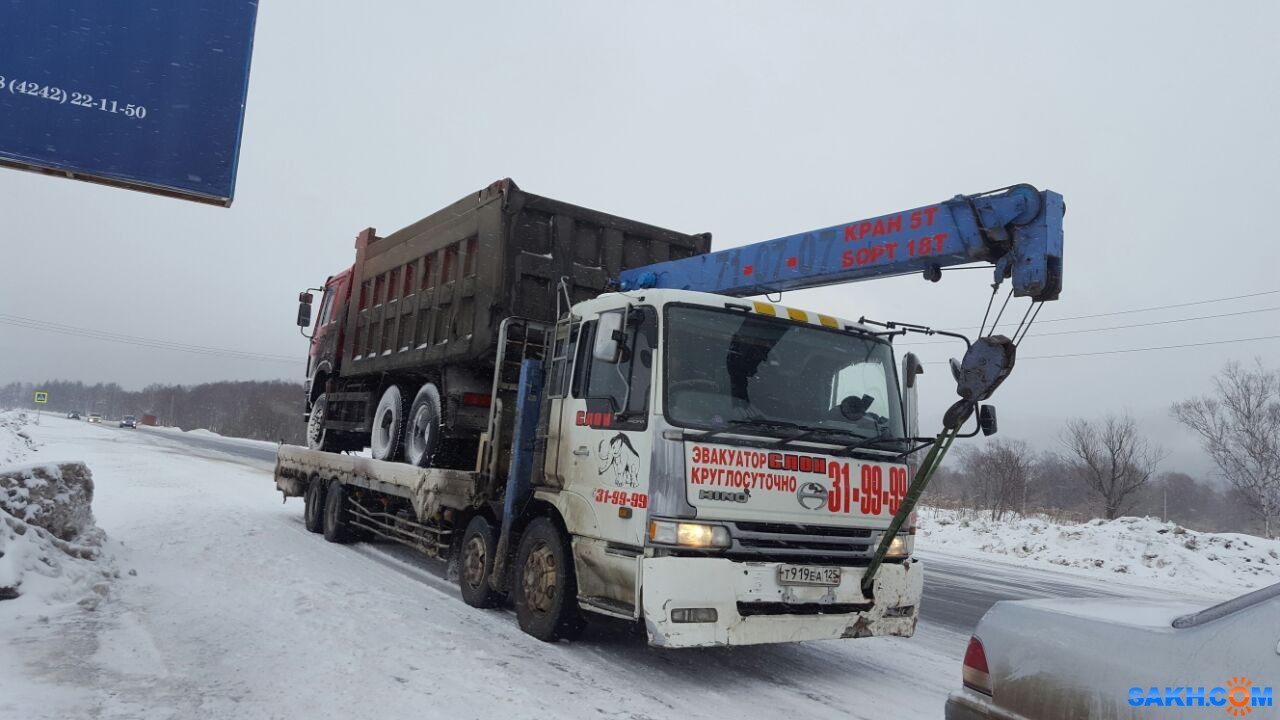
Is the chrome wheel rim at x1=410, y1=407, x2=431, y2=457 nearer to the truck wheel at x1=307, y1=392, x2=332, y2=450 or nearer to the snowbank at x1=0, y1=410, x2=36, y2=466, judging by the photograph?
the truck wheel at x1=307, y1=392, x2=332, y2=450

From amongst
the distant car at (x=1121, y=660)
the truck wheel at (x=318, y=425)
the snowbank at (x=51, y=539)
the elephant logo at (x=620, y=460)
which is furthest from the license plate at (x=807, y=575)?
the truck wheel at (x=318, y=425)

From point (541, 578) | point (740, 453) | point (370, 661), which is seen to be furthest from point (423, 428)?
point (740, 453)

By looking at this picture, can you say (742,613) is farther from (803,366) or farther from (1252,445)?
(1252,445)

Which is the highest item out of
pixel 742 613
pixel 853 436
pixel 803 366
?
pixel 803 366

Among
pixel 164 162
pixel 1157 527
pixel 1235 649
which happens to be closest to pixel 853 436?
pixel 1235 649

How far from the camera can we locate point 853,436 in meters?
5.20

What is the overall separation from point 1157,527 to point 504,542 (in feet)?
55.9

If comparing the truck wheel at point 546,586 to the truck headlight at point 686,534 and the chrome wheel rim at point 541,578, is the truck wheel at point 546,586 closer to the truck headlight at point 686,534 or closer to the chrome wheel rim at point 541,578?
the chrome wheel rim at point 541,578

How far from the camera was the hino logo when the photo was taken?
4906 mm

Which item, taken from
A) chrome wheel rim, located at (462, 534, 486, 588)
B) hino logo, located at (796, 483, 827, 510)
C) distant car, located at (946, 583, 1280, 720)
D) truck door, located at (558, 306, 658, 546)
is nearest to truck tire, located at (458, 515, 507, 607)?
chrome wheel rim, located at (462, 534, 486, 588)

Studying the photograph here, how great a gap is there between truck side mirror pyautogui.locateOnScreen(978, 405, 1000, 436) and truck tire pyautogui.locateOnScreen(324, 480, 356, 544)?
8053 mm

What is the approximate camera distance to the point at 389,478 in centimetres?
857

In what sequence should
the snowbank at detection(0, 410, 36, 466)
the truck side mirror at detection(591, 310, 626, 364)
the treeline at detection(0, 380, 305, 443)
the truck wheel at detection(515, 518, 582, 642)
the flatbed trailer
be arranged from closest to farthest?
1. the truck side mirror at detection(591, 310, 626, 364)
2. the truck wheel at detection(515, 518, 582, 642)
3. the flatbed trailer
4. the snowbank at detection(0, 410, 36, 466)
5. the treeline at detection(0, 380, 305, 443)

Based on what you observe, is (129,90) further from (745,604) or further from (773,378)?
(745,604)
